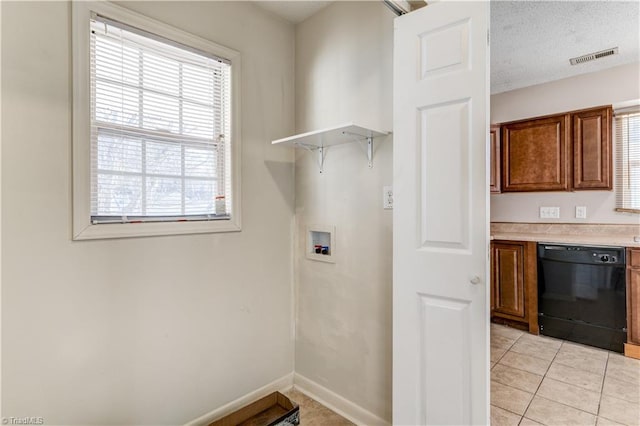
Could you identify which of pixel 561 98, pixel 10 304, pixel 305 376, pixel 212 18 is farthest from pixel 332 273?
pixel 561 98

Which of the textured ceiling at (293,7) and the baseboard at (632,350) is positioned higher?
the textured ceiling at (293,7)

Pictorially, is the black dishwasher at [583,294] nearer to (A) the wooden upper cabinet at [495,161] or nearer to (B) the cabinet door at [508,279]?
(B) the cabinet door at [508,279]

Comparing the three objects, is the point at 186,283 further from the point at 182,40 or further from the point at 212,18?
the point at 212,18

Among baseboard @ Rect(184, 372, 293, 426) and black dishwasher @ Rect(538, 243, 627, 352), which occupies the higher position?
black dishwasher @ Rect(538, 243, 627, 352)

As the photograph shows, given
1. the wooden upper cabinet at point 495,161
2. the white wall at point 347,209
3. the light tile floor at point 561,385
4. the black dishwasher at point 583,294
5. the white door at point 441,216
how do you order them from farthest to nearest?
the wooden upper cabinet at point 495,161 → the black dishwasher at point 583,294 → the light tile floor at point 561,385 → the white wall at point 347,209 → the white door at point 441,216

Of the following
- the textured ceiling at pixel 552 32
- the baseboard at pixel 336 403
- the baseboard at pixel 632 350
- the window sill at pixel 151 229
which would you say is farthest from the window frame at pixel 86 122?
the baseboard at pixel 632 350

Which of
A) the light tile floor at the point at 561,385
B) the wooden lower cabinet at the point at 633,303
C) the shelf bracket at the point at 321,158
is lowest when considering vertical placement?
the light tile floor at the point at 561,385

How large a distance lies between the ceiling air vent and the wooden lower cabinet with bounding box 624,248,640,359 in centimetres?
177

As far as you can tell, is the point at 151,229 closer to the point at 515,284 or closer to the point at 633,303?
the point at 515,284

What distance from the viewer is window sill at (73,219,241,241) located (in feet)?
4.99

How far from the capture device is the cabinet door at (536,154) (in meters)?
3.38

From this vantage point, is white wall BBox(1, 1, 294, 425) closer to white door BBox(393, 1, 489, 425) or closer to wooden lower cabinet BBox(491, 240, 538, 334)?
white door BBox(393, 1, 489, 425)

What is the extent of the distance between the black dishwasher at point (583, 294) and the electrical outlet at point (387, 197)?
2.30 meters

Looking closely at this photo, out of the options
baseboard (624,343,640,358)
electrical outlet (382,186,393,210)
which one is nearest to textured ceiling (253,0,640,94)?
electrical outlet (382,186,393,210)
